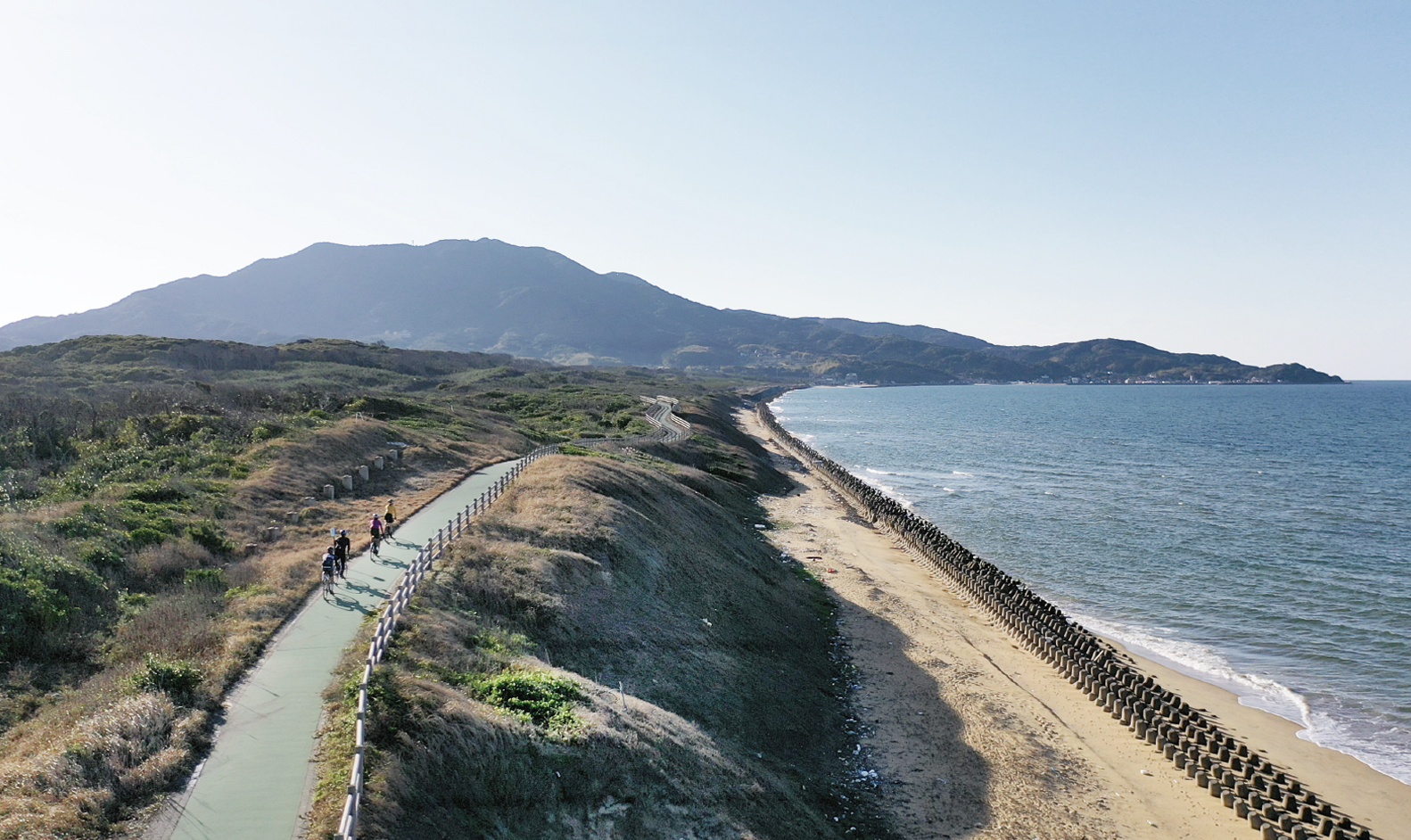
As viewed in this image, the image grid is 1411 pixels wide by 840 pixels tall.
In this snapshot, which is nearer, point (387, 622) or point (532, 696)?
point (532, 696)

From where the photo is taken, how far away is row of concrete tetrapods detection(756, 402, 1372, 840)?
786 inches

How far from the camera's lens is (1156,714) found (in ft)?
81.7

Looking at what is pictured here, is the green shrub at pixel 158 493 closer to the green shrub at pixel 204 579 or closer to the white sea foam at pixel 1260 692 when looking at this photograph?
the green shrub at pixel 204 579

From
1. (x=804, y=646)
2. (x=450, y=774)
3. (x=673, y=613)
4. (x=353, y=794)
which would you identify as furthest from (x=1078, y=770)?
(x=353, y=794)

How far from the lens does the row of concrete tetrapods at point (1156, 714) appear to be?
1995 centimetres

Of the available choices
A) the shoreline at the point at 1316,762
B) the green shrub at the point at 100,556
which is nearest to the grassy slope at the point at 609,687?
the green shrub at the point at 100,556

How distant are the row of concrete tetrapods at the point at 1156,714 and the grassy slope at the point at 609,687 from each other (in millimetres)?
9102

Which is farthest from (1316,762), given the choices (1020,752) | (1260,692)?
(1020,752)

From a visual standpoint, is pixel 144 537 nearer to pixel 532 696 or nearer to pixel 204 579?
pixel 204 579

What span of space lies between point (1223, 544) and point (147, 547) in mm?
58263

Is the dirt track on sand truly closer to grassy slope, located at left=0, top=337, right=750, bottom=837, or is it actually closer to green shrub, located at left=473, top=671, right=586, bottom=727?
green shrub, located at left=473, top=671, right=586, bottom=727

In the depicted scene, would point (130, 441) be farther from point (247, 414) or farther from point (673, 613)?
point (673, 613)

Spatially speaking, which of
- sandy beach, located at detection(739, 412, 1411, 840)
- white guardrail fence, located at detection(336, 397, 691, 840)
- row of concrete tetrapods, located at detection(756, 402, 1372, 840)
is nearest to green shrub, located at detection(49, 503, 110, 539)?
white guardrail fence, located at detection(336, 397, 691, 840)

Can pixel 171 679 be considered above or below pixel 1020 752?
above
